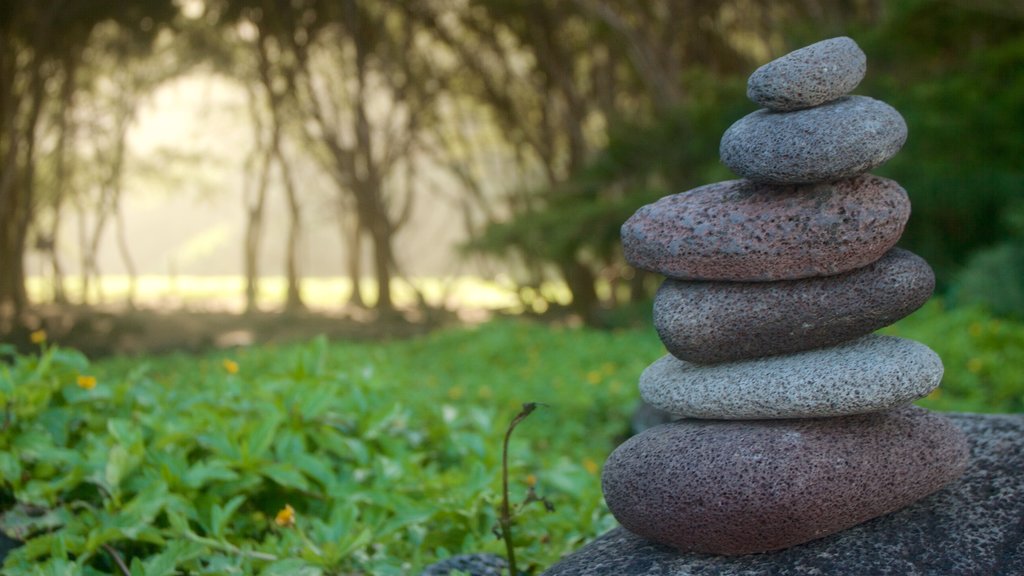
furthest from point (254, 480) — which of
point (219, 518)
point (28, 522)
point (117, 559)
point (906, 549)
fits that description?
point (906, 549)

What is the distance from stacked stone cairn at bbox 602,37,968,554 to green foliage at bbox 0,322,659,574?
0.45 meters

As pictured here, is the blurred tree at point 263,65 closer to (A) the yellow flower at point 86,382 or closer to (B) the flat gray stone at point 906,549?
(A) the yellow flower at point 86,382

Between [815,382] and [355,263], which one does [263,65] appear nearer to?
[355,263]

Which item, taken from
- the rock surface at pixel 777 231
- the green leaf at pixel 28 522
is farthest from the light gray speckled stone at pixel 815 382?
the green leaf at pixel 28 522

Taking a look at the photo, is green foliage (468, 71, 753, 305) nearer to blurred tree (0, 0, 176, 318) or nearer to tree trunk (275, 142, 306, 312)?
blurred tree (0, 0, 176, 318)

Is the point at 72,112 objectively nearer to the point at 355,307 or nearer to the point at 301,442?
the point at 355,307

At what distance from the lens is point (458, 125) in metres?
20.9

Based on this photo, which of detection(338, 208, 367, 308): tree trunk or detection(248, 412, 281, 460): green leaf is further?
detection(338, 208, 367, 308): tree trunk

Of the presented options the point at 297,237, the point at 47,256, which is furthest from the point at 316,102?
the point at 47,256

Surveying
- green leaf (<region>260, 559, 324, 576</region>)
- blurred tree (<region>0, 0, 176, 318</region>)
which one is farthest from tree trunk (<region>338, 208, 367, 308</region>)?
green leaf (<region>260, 559, 324, 576</region>)

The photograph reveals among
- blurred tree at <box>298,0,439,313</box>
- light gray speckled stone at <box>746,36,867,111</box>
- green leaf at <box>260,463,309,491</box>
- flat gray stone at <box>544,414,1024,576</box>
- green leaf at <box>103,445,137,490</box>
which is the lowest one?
flat gray stone at <box>544,414,1024,576</box>

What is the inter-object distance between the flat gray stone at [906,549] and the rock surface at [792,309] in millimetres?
521

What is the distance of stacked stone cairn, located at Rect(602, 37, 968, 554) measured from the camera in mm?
2473

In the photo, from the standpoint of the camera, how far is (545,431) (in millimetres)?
6699
